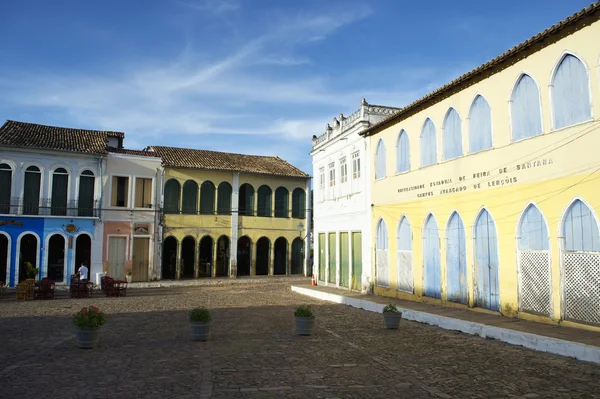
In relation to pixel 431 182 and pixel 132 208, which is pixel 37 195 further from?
pixel 431 182

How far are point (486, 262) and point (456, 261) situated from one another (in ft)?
4.27

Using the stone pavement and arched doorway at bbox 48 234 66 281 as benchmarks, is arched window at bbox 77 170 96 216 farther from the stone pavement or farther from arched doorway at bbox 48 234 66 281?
the stone pavement

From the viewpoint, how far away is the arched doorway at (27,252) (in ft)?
80.0

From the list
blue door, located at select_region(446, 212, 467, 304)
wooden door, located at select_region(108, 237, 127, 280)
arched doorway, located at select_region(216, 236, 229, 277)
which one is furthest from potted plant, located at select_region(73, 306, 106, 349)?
arched doorway, located at select_region(216, 236, 229, 277)

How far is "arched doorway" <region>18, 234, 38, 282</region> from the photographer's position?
24.4 m

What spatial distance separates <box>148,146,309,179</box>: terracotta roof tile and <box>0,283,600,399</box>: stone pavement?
56.9ft

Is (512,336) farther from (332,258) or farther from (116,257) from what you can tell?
(116,257)

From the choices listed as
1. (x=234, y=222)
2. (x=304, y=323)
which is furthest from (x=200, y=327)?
(x=234, y=222)

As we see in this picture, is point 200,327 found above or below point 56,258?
below

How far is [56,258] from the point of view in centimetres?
2539

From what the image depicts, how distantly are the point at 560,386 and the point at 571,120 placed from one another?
6.14 m

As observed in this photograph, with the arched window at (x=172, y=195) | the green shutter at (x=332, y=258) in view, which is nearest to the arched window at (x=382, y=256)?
the green shutter at (x=332, y=258)

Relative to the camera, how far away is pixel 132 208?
2747 cm

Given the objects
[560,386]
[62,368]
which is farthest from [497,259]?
[62,368]
